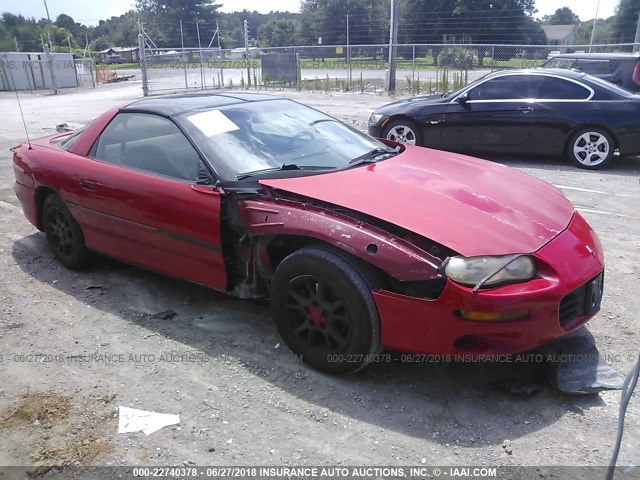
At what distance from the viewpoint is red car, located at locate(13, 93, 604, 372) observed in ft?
8.59

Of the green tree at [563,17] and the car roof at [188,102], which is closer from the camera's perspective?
the car roof at [188,102]

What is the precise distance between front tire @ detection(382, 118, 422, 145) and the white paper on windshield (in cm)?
521

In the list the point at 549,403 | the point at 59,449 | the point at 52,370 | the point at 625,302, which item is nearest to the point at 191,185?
the point at 52,370

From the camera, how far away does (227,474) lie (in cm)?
234

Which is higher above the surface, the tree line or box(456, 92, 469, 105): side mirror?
the tree line

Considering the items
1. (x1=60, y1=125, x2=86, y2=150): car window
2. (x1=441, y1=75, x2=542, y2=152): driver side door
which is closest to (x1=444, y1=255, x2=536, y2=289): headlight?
(x1=60, y1=125, x2=86, y2=150): car window

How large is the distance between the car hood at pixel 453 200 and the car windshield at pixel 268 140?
23 cm

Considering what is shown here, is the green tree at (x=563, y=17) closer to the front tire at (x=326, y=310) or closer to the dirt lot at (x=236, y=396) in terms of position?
the dirt lot at (x=236, y=396)

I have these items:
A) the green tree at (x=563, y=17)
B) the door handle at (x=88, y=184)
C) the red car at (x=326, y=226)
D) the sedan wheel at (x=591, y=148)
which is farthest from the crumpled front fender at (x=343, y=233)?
the green tree at (x=563, y=17)

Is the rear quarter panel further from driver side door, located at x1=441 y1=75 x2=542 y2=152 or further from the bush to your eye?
the bush

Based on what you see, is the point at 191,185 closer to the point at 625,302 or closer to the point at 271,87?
the point at 625,302

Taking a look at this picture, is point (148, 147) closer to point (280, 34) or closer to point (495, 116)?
point (495, 116)

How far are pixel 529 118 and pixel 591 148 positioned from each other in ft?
3.22

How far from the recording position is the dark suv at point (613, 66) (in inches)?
394
